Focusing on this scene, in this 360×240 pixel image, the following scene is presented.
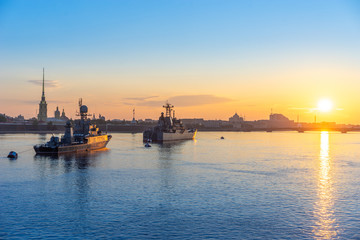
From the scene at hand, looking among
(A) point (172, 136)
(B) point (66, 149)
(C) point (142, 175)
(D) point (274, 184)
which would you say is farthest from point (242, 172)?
(A) point (172, 136)

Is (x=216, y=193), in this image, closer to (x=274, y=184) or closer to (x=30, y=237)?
(x=274, y=184)

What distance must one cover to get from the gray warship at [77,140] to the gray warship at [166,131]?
132 ft

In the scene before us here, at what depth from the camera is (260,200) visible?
37.0 m

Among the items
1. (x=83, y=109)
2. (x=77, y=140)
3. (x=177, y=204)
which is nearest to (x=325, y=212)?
(x=177, y=204)

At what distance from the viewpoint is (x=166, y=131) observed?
527ft

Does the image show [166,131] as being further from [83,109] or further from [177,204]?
[177,204]

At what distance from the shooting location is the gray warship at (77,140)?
8406cm

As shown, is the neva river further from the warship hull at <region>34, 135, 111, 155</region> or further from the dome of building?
the dome of building

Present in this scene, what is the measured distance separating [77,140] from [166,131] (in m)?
67.8

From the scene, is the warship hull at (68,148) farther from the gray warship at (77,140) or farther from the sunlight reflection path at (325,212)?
the sunlight reflection path at (325,212)

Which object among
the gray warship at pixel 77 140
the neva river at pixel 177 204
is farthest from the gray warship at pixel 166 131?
the neva river at pixel 177 204

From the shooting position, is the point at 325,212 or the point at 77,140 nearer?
the point at 325,212

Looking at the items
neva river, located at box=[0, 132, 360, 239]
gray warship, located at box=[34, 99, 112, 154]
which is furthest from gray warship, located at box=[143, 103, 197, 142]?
neva river, located at box=[0, 132, 360, 239]

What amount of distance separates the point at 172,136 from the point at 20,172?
111 m
